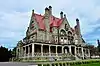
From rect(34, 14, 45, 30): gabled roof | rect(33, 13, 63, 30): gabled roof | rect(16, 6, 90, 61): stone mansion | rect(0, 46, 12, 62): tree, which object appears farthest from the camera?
rect(0, 46, 12, 62): tree

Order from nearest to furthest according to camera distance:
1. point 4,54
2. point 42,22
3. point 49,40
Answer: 1. point 49,40
2. point 42,22
3. point 4,54

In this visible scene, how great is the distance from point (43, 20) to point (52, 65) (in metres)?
30.9

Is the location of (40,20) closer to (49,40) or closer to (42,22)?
(42,22)

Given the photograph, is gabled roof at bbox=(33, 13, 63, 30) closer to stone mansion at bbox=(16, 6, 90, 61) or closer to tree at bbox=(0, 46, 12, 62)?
stone mansion at bbox=(16, 6, 90, 61)


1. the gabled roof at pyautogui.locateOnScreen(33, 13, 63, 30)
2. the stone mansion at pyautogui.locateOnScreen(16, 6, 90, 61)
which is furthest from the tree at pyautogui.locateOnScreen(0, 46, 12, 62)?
the gabled roof at pyautogui.locateOnScreen(33, 13, 63, 30)

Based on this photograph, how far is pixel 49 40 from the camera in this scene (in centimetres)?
4797

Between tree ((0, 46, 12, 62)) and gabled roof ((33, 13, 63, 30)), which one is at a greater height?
gabled roof ((33, 13, 63, 30))

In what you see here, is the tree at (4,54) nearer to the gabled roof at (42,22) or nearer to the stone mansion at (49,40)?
the stone mansion at (49,40)

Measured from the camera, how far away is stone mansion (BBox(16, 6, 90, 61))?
145ft

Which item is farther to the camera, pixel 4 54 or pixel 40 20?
pixel 4 54

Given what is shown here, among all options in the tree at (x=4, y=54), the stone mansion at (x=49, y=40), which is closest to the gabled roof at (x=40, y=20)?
the stone mansion at (x=49, y=40)

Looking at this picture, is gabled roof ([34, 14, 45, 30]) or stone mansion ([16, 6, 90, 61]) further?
gabled roof ([34, 14, 45, 30])

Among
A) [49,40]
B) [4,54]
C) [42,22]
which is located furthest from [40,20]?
[4,54]

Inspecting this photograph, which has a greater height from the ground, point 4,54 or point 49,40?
point 49,40
